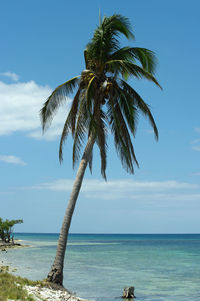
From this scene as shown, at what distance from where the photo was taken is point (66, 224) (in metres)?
13.3

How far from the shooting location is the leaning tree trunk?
1304 cm

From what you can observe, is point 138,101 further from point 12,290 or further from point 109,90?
point 12,290

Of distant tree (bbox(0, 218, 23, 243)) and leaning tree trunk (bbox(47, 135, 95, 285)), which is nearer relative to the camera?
leaning tree trunk (bbox(47, 135, 95, 285))

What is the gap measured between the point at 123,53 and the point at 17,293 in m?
9.58

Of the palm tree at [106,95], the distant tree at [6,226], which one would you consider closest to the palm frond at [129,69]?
the palm tree at [106,95]

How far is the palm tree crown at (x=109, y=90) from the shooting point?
14164mm

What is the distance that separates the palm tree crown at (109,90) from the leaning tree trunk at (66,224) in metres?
0.74

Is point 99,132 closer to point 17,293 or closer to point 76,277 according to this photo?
point 17,293

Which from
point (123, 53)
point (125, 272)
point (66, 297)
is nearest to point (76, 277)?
point (125, 272)

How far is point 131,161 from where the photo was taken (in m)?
14.2

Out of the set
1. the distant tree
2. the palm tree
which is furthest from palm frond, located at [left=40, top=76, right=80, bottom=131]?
the distant tree

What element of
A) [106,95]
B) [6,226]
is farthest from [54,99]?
[6,226]

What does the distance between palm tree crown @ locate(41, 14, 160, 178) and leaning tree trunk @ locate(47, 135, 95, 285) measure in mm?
735

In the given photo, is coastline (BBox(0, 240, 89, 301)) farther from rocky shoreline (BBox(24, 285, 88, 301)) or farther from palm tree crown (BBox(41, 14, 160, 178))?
palm tree crown (BBox(41, 14, 160, 178))
